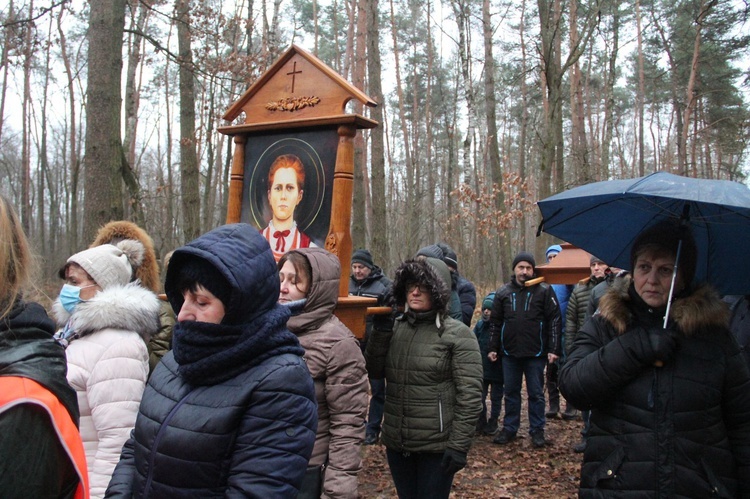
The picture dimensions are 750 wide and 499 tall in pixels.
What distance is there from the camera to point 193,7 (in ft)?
31.6

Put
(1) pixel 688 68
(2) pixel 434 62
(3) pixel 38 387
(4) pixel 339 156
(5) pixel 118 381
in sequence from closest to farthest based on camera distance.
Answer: (3) pixel 38 387, (5) pixel 118 381, (4) pixel 339 156, (1) pixel 688 68, (2) pixel 434 62

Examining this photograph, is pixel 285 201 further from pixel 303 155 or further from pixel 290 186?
pixel 303 155

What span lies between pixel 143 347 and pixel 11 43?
7163 mm

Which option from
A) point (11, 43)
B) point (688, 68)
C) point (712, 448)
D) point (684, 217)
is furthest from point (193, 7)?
point (688, 68)

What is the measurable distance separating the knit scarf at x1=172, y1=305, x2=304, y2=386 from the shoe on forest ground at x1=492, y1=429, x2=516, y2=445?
5272 mm

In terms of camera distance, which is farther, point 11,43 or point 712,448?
point 11,43

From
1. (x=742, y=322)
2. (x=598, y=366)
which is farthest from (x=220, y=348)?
(x=742, y=322)

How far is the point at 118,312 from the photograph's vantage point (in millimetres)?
2680

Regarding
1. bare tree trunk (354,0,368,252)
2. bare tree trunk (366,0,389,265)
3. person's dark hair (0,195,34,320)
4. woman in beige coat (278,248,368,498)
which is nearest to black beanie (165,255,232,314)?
person's dark hair (0,195,34,320)

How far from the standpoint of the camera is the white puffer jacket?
2426mm

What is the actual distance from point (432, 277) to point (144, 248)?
1.87 metres

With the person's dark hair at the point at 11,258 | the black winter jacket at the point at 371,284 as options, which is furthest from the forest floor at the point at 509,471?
the person's dark hair at the point at 11,258

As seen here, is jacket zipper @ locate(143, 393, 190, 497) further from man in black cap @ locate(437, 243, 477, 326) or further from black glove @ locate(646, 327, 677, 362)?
man in black cap @ locate(437, 243, 477, 326)

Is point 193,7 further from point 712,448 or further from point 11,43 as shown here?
point 712,448
